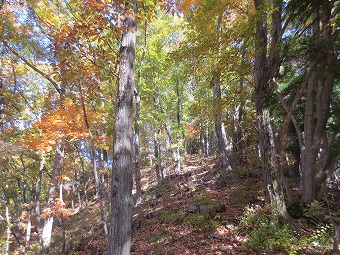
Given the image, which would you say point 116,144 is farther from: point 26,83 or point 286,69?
point 26,83

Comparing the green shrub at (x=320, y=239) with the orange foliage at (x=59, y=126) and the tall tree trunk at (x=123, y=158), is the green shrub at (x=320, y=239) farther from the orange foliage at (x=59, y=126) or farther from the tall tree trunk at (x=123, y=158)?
the orange foliage at (x=59, y=126)

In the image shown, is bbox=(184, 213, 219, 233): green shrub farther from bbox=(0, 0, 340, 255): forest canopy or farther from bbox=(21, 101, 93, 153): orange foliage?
bbox=(21, 101, 93, 153): orange foliage

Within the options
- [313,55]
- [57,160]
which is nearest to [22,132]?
[57,160]

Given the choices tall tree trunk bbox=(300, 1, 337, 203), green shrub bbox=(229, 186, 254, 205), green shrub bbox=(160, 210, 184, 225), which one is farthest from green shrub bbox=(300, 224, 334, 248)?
green shrub bbox=(160, 210, 184, 225)

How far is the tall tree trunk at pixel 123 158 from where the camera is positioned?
322 centimetres

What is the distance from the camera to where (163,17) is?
45.4 feet

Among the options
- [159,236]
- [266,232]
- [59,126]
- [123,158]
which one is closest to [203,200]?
[159,236]

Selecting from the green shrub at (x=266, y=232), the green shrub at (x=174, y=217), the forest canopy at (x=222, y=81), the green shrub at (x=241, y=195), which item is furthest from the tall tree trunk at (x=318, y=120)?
the green shrub at (x=174, y=217)

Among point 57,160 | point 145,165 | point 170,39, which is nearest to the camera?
point 57,160

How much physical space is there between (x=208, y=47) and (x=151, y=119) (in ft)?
31.7

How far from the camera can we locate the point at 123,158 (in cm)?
350

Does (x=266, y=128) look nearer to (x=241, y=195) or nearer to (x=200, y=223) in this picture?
(x=241, y=195)

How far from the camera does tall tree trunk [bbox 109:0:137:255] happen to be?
3.22 metres

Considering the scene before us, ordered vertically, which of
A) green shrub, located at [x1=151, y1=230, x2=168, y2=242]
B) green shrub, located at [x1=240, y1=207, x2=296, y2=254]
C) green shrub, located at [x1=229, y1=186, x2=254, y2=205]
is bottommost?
green shrub, located at [x1=151, y1=230, x2=168, y2=242]
